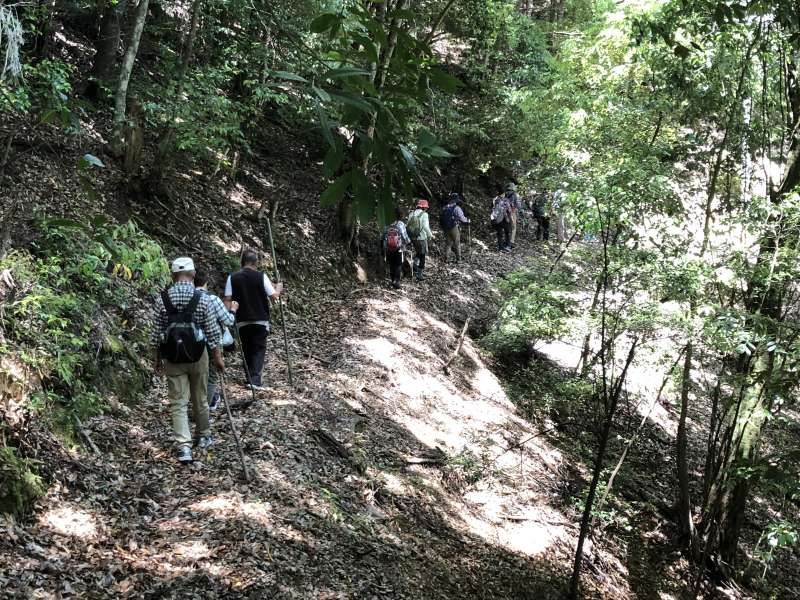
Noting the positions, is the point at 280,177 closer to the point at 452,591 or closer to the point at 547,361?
the point at 547,361

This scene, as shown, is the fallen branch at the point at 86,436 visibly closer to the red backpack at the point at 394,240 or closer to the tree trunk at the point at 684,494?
the tree trunk at the point at 684,494

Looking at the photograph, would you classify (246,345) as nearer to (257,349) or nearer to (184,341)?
(257,349)

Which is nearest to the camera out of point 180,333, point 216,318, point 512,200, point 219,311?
point 180,333

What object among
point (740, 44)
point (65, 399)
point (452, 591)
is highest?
point (740, 44)

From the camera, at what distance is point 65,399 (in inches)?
231

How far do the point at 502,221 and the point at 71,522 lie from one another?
1677cm

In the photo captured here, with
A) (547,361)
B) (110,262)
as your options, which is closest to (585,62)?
(547,361)

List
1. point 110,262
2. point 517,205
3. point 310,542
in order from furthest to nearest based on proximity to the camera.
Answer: point 517,205, point 110,262, point 310,542

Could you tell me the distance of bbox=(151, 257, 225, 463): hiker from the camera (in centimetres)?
589

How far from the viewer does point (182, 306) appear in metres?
5.93

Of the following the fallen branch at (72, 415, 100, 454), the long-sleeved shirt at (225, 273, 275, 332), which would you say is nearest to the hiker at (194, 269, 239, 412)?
the long-sleeved shirt at (225, 273, 275, 332)

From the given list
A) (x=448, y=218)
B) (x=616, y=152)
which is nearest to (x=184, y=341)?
(x=616, y=152)

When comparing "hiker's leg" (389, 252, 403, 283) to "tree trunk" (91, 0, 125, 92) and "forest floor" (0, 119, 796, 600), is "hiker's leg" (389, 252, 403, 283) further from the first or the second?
"tree trunk" (91, 0, 125, 92)

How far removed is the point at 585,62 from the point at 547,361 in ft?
23.0
